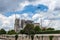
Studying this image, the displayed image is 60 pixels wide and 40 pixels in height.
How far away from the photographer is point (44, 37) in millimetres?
33469

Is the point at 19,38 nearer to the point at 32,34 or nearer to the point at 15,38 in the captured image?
the point at 15,38

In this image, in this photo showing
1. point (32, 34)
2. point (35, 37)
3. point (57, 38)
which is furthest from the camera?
point (32, 34)

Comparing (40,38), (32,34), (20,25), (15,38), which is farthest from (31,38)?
(20,25)

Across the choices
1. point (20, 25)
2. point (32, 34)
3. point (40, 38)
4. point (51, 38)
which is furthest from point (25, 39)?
point (20, 25)

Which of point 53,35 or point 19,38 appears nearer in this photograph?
point 53,35

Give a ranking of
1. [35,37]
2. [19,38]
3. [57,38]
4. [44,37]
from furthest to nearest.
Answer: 1. [19,38]
2. [35,37]
3. [44,37]
4. [57,38]

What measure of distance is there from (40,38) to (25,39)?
21.3 feet

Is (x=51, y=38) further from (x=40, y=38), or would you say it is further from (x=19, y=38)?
(x=19, y=38)

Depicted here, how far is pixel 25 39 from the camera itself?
4031 cm

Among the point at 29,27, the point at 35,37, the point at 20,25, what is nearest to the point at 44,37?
the point at 35,37

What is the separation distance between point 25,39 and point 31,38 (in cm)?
251

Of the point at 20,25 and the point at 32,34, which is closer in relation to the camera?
the point at 32,34

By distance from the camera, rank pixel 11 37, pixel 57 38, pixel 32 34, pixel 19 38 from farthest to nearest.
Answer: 1. pixel 11 37
2. pixel 19 38
3. pixel 32 34
4. pixel 57 38

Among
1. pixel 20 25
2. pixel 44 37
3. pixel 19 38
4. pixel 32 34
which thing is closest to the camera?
pixel 44 37
